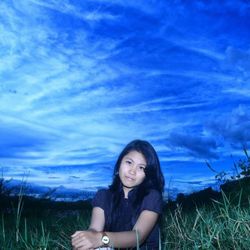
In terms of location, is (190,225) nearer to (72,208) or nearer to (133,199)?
(133,199)

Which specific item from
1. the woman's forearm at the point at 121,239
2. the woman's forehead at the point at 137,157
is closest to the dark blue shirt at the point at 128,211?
the woman's forehead at the point at 137,157

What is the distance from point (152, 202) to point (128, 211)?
0.91 feet

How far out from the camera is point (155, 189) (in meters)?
3.87

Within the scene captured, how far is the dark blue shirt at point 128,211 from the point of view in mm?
3736

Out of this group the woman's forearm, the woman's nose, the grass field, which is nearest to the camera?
the grass field

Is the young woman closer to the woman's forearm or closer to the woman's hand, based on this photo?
the woman's forearm

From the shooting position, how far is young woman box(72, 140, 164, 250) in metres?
3.72

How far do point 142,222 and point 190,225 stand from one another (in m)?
1.10

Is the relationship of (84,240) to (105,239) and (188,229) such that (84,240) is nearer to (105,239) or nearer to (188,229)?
(105,239)

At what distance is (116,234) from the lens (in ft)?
10.8

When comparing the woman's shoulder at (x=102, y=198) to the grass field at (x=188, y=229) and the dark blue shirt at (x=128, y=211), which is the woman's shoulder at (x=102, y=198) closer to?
the dark blue shirt at (x=128, y=211)

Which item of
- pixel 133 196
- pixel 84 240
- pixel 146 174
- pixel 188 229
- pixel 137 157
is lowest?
pixel 84 240

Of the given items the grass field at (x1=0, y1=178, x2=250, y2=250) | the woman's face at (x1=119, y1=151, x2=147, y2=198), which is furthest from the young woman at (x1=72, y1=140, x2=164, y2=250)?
the grass field at (x1=0, y1=178, x2=250, y2=250)

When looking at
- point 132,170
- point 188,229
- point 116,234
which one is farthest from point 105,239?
point 188,229
